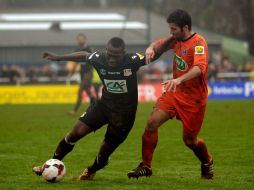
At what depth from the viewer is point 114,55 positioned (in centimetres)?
966

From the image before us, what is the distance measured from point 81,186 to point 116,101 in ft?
4.18

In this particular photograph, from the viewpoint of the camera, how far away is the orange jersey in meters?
9.67

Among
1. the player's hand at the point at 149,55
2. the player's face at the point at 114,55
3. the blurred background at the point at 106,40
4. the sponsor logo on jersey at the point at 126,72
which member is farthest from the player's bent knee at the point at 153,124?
the blurred background at the point at 106,40

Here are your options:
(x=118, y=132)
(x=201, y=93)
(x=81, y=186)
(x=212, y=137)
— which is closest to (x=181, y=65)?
(x=201, y=93)

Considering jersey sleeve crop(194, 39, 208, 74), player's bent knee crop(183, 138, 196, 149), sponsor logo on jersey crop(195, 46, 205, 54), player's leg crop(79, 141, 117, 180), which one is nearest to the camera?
jersey sleeve crop(194, 39, 208, 74)

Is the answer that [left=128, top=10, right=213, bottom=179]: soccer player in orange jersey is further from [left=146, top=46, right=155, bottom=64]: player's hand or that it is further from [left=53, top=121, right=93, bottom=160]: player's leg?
[left=53, top=121, right=93, bottom=160]: player's leg

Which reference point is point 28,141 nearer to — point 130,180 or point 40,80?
point 130,180

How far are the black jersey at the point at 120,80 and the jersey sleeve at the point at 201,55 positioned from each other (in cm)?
77

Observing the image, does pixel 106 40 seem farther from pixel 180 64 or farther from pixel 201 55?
pixel 201 55

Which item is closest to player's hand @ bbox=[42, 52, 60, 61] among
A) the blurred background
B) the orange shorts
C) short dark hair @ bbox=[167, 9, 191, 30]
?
the orange shorts

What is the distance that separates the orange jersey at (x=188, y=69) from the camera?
9.67 metres

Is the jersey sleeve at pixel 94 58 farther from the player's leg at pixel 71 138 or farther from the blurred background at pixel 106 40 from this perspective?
the blurred background at pixel 106 40

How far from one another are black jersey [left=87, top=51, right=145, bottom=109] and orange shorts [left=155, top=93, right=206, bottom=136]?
46 centimetres

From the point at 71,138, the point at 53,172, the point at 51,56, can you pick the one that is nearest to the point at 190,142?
the point at 71,138
